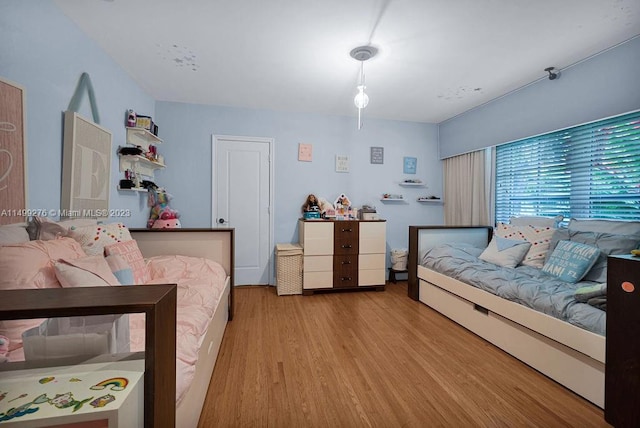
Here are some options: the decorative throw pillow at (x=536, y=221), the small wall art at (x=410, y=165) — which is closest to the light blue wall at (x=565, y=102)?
the small wall art at (x=410, y=165)

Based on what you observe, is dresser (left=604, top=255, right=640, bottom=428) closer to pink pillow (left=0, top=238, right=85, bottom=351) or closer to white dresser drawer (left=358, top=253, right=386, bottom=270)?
white dresser drawer (left=358, top=253, right=386, bottom=270)

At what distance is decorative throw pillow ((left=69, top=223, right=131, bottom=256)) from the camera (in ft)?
5.64

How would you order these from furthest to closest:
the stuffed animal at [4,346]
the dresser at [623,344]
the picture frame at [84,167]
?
the picture frame at [84,167] < the dresser at [623,344] < the stuffed animal at [4,346]

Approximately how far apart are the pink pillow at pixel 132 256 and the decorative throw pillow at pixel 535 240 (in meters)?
3.13

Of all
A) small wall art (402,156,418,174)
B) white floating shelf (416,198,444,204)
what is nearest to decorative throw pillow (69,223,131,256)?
small wall art (402,156,418,174)

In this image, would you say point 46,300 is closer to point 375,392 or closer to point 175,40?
point 375,392

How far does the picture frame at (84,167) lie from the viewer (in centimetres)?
189

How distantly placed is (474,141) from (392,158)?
1073mm

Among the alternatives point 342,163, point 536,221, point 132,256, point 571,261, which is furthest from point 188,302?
point 536,221

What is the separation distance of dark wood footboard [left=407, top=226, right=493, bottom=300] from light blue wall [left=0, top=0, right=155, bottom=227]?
3.20 metres

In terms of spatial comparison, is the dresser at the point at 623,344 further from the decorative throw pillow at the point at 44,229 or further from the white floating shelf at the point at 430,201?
the decorative throw pillow at the point at 44,229

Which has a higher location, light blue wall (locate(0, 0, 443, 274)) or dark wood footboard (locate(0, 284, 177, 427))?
light blue wall (locate(0, 0, 443, 274))

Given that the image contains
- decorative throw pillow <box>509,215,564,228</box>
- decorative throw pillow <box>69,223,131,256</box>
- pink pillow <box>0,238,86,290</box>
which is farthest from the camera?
decorative throw pillow <box>509,215,564,228</box>

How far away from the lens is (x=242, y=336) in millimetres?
2344
